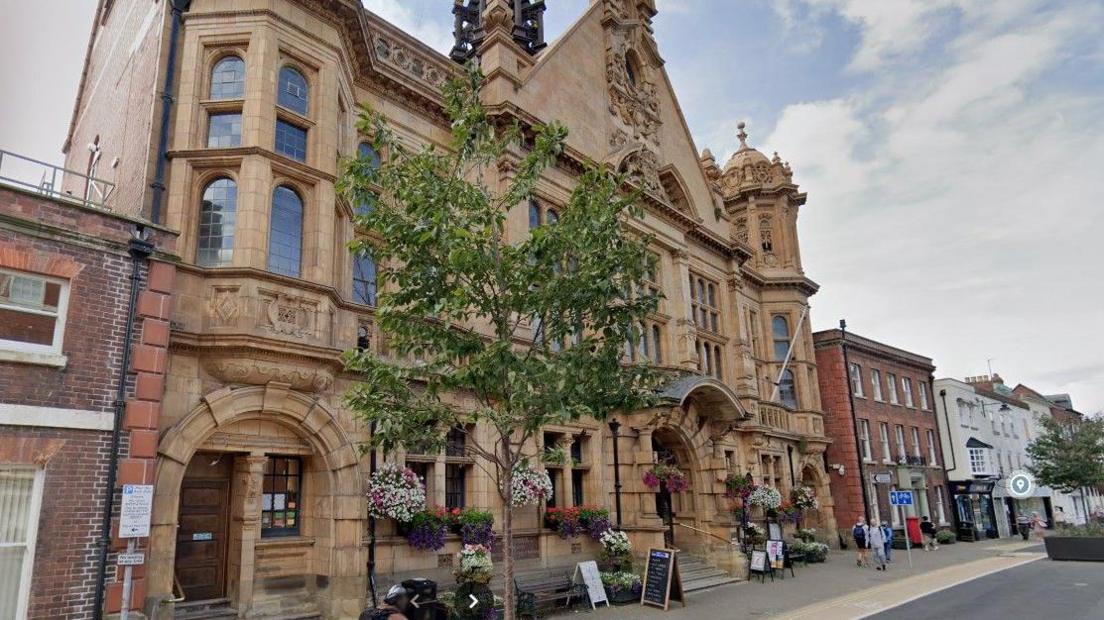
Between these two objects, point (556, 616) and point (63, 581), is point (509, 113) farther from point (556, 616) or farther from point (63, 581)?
point (63, 581)

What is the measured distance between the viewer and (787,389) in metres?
32.6

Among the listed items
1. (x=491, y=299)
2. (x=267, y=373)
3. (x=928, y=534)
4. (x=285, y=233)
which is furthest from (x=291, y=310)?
(x=928, y=534)

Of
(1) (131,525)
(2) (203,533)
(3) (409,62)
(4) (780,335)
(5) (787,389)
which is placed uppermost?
(3) (409,62)

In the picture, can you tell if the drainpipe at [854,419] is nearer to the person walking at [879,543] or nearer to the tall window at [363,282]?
the person walking at [879,543]

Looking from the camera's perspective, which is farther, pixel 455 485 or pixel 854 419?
pixel 854 419

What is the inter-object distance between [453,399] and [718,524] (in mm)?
11006

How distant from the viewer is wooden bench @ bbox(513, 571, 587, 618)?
46.8ft

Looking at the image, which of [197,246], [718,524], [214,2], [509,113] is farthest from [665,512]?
[214,2]

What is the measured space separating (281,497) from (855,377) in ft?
100

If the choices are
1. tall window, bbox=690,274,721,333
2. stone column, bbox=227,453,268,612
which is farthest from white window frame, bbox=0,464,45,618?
tall window, bbox=690,274,721,333

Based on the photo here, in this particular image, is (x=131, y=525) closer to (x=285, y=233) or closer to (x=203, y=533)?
(x=203, y=533)

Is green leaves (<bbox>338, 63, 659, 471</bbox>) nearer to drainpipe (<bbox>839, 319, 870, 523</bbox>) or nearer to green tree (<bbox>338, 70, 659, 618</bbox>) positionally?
green tree (<bbox>338, 70, 659, 618</bbox>)

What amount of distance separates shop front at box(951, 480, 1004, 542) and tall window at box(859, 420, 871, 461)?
9.36 meters

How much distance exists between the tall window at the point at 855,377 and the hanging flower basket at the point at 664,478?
713 inches
